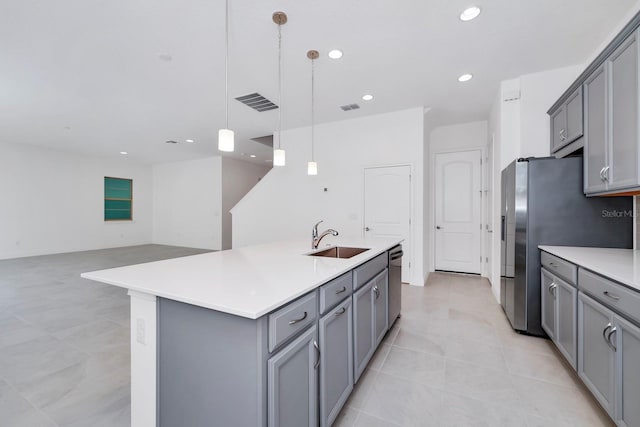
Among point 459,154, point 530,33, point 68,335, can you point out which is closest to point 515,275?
point 530,33

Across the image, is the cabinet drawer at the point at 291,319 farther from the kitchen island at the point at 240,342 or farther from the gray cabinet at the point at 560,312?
the gray cabinet at the point at 560,312

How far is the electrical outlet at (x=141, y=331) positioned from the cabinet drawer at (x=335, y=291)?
0.92 meters

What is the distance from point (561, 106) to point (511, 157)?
0.75 meters

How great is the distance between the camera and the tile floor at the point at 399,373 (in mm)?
1669

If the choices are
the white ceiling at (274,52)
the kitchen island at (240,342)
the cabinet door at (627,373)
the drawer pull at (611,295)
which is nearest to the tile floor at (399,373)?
the cabinet door at (627,373)

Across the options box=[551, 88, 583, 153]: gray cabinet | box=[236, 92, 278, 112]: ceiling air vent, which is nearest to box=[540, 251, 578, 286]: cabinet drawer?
box=[551, 88, 583, 153]: gray cabinet

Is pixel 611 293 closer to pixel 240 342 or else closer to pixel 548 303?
pixel 548 303

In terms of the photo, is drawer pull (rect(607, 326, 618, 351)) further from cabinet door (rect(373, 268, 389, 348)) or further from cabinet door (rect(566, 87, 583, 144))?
cabinet door (rect(566, 87, 583, 144))

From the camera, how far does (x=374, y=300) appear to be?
217 centimetres

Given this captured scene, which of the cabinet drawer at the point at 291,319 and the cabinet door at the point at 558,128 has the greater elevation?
the cabinet door at the point at 558,128

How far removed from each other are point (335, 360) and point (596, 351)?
1604 millimetres

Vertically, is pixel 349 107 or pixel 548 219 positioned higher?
pixel 349 107

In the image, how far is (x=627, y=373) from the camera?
53.8 inches

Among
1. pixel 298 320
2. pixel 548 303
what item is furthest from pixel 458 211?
pixel 298 320
